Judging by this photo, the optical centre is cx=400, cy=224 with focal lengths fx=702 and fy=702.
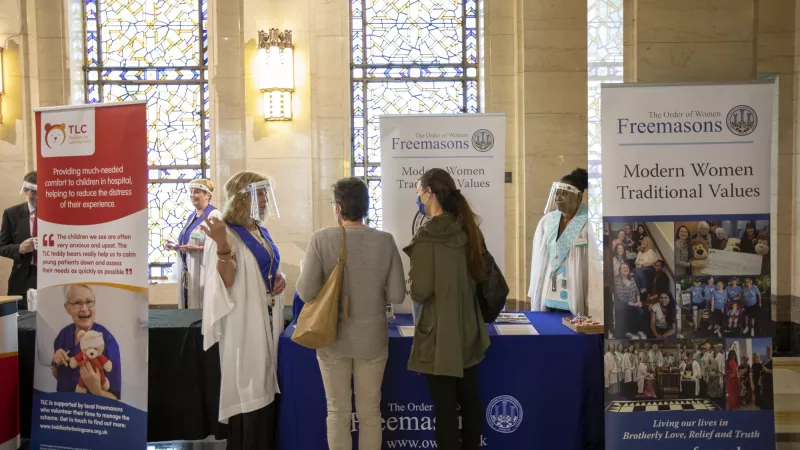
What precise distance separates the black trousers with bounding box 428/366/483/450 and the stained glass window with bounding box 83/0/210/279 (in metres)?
5.24

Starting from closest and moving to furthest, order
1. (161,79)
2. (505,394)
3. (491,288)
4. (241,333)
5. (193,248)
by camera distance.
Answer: (491,288)
(241,333)
(505,394)
(193,248)
(161,79)

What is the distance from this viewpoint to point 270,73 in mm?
6992

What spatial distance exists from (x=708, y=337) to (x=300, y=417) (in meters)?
2.10

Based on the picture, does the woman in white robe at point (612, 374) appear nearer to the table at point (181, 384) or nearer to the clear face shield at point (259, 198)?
the clear face shield at point (259, 198)

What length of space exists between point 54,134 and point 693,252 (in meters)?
3.38

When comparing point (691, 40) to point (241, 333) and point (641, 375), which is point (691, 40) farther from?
point (241, 333)

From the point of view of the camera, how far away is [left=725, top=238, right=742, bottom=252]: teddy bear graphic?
3420 millimetres

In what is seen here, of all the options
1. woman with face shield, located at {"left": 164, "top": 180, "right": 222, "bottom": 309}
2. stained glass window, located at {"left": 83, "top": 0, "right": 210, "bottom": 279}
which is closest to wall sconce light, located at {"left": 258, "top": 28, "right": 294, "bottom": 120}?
stained glass window, located at {"left": 83, "top": 0, "right": 210, "bottom": 279}

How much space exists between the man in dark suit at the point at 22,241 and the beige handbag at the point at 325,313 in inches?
110

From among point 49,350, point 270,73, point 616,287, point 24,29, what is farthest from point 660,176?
point 24,29

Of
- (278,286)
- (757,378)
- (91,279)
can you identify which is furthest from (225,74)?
(757,378)

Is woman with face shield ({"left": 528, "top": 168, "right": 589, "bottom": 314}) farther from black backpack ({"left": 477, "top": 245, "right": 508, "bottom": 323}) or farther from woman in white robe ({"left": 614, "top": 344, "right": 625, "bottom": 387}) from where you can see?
black backpack ({"left": 477, "top": 245, "right": 508, "bottom": 323})

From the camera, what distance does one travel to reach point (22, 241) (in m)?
5.50

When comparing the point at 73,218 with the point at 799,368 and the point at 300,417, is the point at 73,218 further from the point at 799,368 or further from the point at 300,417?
the point at 799,368
